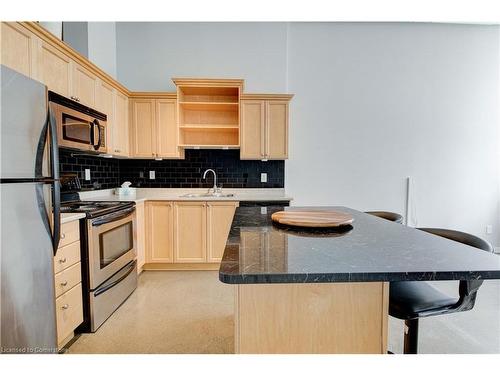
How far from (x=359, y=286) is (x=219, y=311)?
173 centimetres

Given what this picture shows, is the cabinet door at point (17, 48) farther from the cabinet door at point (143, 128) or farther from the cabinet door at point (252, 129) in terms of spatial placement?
the cabinet door at point (252, 129)

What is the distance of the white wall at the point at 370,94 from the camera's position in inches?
141

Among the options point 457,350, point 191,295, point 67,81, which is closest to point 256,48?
point 67,81

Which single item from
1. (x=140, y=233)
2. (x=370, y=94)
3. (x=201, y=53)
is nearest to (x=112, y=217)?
(x=140, y=233)

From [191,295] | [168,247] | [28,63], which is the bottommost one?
[191,295]

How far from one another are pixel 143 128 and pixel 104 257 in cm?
182

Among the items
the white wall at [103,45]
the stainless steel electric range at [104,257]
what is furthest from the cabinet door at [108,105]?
the stainless steel electric range at [104,257]

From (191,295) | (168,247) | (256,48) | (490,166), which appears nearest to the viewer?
(191,295)

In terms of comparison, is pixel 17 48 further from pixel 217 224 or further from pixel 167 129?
pixel 217 224

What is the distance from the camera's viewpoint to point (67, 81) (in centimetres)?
220

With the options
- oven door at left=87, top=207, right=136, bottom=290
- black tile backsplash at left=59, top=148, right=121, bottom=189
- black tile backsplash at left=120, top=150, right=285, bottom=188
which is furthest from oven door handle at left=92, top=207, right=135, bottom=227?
black tile backsplash at left=120, top=150, right=285, bottom=188

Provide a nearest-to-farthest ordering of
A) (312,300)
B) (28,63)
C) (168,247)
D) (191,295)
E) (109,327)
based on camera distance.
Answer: (312,300)
(28,63)
(109,327)
(191,295)
(168,247)

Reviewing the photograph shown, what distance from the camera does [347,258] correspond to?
0.86 meters
